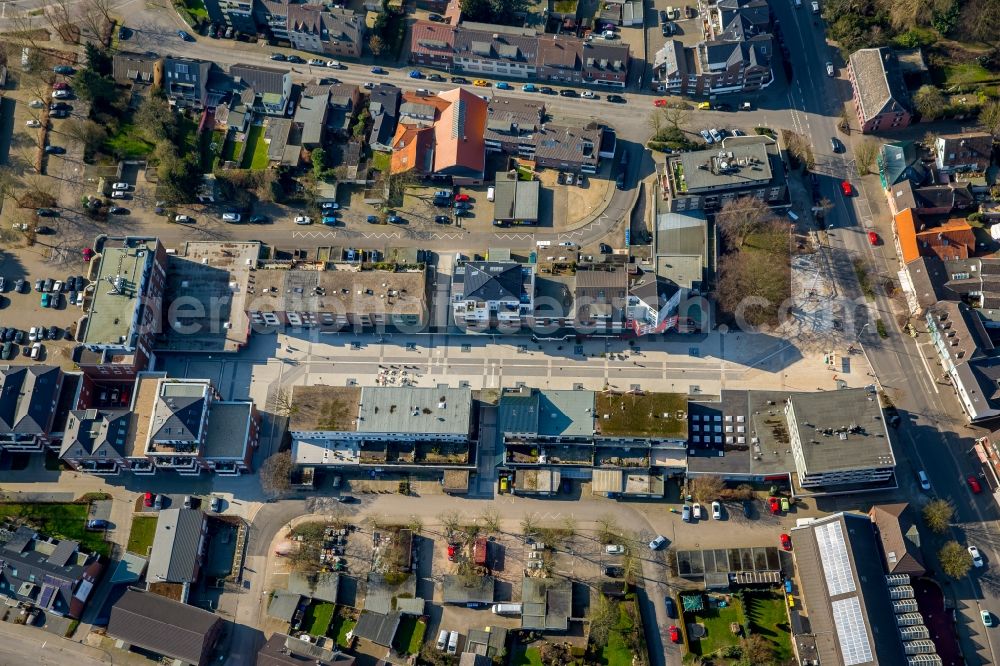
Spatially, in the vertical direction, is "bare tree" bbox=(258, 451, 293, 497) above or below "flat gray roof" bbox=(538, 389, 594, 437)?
below

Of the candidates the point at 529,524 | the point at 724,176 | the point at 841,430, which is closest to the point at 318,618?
the point at 529,524

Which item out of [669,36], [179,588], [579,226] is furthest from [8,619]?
[669,36]

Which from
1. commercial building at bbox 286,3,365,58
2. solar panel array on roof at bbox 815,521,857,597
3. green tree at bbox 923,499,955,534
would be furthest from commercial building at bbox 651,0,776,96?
solar panel array on roof at bbox 815,521,857,597

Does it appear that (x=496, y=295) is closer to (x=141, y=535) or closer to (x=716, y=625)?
(x=716, y=625)

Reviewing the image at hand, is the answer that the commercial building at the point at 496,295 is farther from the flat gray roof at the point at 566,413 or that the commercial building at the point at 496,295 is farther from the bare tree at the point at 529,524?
the bare tree at the point at 529,524

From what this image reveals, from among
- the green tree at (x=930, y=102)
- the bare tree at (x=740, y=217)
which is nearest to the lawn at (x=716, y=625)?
the bare tree at (x=740, y=217)

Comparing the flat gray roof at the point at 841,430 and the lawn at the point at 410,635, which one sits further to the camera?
the lawn at the point at 410,635

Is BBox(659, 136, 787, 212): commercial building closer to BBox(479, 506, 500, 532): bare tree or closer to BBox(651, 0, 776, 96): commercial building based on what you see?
BBox(651, 0, 776, 96): commercial building
